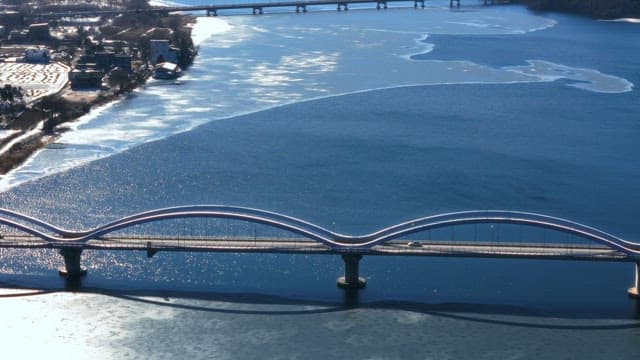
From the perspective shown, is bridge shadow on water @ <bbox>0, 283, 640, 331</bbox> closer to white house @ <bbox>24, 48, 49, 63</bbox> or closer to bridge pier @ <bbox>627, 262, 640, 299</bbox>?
bridge pier @ <bbox>627, 262, 640, 299</bbox>

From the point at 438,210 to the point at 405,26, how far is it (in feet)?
57.6

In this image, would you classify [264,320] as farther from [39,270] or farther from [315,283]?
[39,270]

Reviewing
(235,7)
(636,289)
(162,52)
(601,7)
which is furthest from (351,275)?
(601,7)

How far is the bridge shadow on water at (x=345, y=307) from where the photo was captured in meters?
7.04

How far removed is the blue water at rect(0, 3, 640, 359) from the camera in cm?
683

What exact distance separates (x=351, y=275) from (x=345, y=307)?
0.38m

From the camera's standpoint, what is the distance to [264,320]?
7.01 m

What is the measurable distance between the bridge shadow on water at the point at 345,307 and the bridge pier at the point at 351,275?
0.24 ft

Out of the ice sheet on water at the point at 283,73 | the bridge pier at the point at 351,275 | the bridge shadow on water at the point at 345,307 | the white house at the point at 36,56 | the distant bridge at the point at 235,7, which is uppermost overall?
the distant bridge at the point at 235,7

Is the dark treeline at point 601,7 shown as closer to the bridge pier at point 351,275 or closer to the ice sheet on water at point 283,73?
the ice sheet on water at point 283,73

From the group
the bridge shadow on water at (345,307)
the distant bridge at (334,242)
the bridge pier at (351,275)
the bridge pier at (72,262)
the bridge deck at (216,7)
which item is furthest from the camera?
the bridge deck at (216,7)

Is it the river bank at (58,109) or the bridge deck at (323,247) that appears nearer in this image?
the bridge deck at (323,247)

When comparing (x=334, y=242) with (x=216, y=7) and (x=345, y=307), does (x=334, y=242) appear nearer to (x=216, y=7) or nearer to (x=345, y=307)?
(x=345, y=307)

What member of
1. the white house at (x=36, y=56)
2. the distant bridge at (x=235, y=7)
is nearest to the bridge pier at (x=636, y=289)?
the white house at (x=36, y=56)
